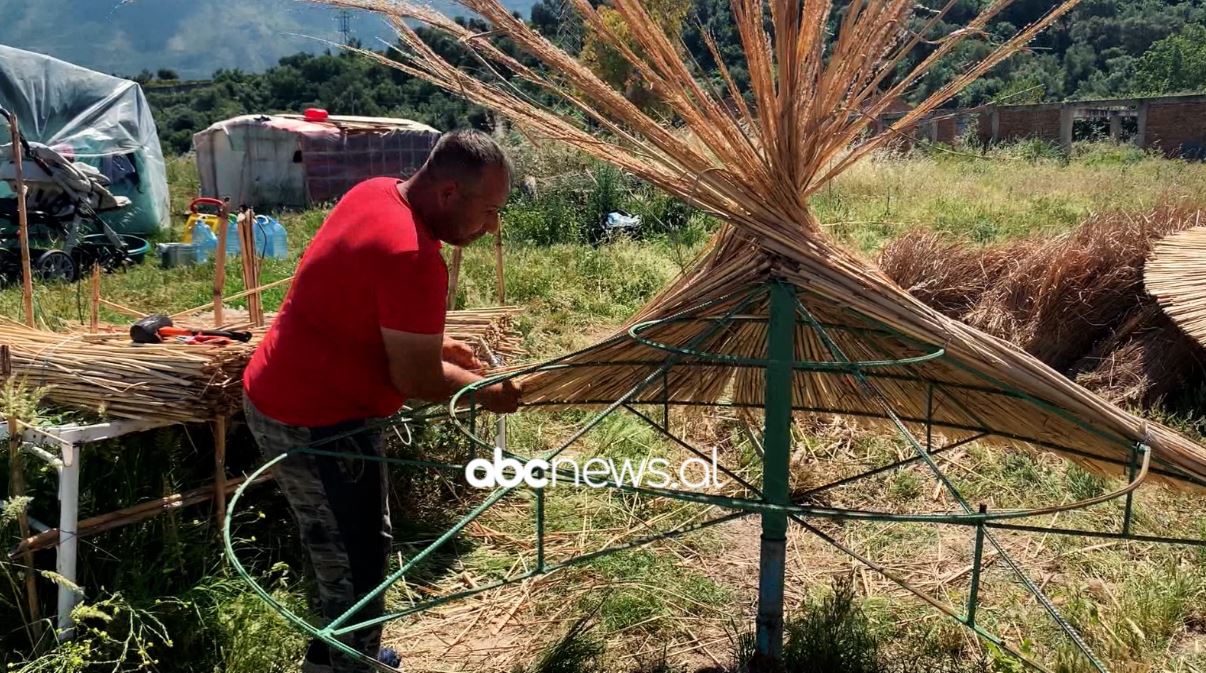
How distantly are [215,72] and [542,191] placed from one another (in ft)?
95.6

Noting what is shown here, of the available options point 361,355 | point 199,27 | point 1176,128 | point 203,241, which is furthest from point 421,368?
point 1176,128

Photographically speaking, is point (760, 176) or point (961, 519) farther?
point (760, 176)

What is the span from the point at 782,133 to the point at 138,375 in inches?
80.9

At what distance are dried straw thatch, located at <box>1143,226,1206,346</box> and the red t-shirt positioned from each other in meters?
3.45

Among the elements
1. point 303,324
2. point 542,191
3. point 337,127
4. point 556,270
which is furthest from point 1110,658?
point 337,127

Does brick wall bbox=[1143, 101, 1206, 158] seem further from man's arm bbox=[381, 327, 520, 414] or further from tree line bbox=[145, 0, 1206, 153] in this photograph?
man's arm bbox=[381, 327, 520, 414]

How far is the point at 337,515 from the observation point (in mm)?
2207

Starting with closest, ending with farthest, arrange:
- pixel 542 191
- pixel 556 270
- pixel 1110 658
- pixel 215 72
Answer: pixel 1110 658 → pixel 556 270 → pixel 542 191 → pixel 215 72

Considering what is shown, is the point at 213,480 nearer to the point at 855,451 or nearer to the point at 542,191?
the point at 855,451

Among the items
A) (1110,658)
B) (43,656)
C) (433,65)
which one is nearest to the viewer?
(433,65)

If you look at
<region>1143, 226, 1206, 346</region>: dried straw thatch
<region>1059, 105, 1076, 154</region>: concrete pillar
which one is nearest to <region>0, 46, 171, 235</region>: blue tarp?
<region>1143, 226, 1206, 346</region>: dried straw thatch

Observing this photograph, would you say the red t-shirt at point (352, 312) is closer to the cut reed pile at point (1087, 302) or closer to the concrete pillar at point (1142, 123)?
the cut reed pile at point (1087, 302)

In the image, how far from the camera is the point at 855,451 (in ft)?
14.5

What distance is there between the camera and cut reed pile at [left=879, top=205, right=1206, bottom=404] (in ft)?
15.3
